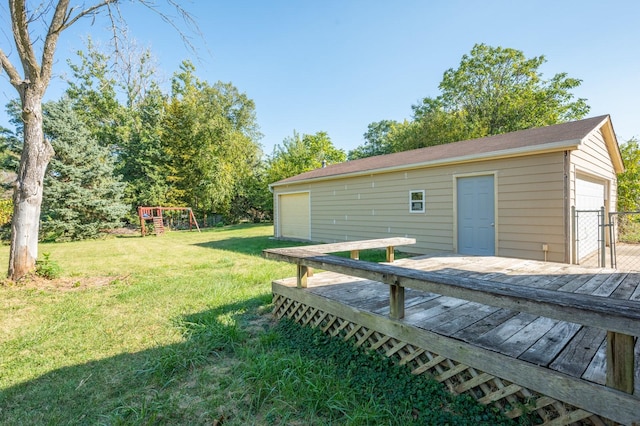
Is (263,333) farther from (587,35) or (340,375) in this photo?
(587,35)

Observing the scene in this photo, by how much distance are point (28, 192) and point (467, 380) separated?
667cm

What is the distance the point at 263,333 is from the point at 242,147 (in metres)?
21.0

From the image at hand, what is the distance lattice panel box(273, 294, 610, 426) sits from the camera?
160 cm

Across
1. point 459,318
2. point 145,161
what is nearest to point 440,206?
point 459,318

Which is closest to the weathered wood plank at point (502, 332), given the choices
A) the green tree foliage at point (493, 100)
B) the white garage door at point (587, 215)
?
the white garage door at point (587, 215)

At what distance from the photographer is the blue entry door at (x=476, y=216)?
6.61 m

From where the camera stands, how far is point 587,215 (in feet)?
21.7

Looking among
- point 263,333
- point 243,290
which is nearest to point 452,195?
point 243,290

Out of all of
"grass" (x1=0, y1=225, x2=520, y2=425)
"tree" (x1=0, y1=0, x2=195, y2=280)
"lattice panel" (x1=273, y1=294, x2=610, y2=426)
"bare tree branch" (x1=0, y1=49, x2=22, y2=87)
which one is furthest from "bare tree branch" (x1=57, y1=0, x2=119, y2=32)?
"lattice panel" (x1=273, y1=294, x2=610, y2=426)

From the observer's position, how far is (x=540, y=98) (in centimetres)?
1927

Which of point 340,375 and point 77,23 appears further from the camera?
point 77,23

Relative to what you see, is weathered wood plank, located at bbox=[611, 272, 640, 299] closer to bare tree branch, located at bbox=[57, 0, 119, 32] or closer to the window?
the window

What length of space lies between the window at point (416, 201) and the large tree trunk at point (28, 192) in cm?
782

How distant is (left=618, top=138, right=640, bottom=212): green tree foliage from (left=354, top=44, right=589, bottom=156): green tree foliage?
29.0 feet
